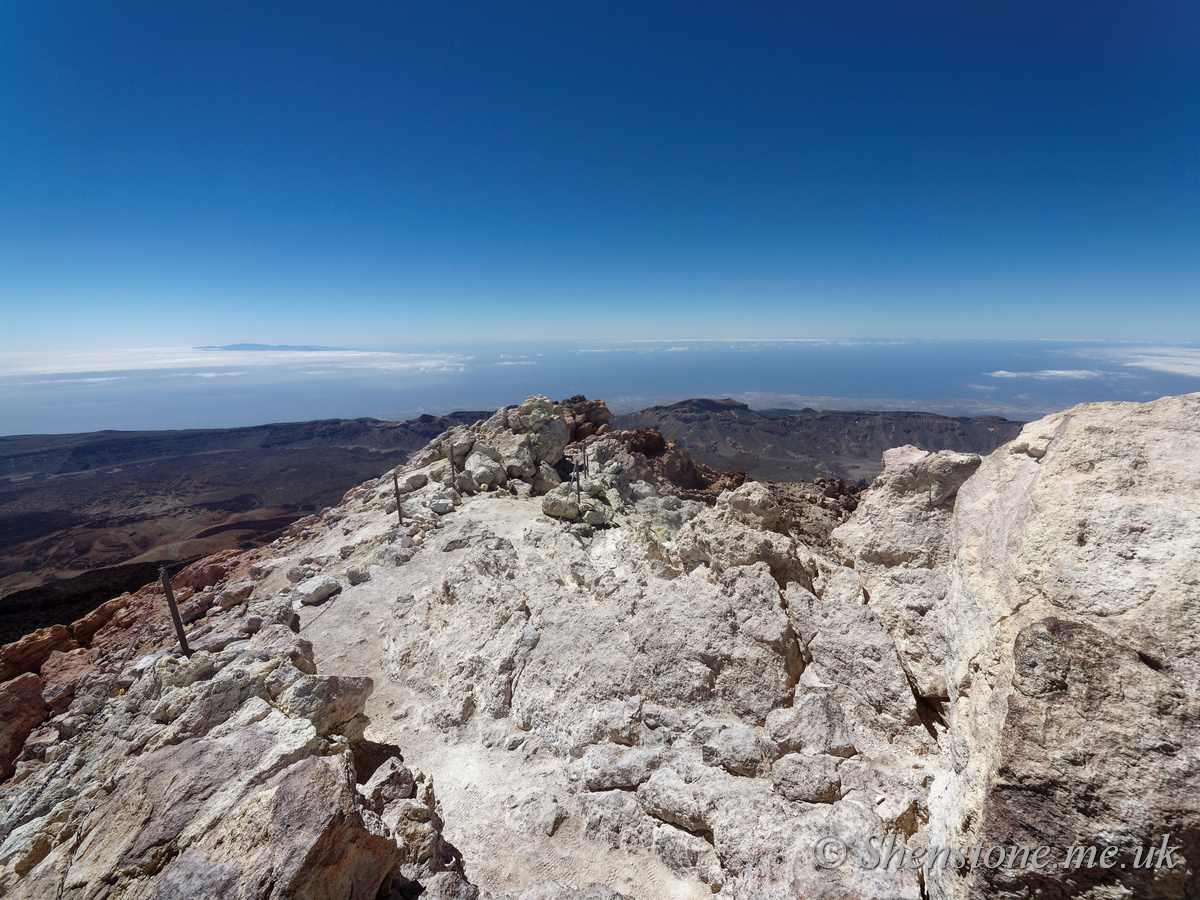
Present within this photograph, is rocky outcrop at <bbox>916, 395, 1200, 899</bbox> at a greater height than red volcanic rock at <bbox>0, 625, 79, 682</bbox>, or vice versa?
rocky outcrop at <bbox>916, 395, 1200, 899</bbox>

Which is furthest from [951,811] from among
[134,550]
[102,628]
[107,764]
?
[134,550]

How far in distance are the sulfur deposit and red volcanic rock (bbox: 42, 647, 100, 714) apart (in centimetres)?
7

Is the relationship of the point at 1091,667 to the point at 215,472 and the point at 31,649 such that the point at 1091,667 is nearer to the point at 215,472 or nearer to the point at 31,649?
the point at 31,649

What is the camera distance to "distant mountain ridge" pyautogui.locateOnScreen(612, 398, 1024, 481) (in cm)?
6994

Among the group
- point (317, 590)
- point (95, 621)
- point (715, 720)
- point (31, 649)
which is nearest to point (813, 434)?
point (317, 590)

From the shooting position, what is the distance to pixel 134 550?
3509cm

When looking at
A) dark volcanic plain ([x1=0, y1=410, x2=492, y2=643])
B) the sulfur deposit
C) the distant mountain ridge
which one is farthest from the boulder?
the distant mountain ridge

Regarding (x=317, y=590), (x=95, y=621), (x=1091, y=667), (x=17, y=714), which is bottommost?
(x=95, y=621)

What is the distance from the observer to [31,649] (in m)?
9.95

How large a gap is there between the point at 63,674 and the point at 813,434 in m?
86.5

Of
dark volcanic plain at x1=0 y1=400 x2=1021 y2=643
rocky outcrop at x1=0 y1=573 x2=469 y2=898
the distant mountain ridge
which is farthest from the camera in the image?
the distant mountain ridge

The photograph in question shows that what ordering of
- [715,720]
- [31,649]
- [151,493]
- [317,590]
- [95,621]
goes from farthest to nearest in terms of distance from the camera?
[151,493] → [95,621] → [31,649] → [317,590] → [715,720]

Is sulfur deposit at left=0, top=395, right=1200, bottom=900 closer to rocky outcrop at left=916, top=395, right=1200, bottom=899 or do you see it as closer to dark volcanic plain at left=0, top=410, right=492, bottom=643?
rocky outcrop at left=916, top=395, right=1200, bottom=899

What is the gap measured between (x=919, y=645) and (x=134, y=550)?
164 ft
